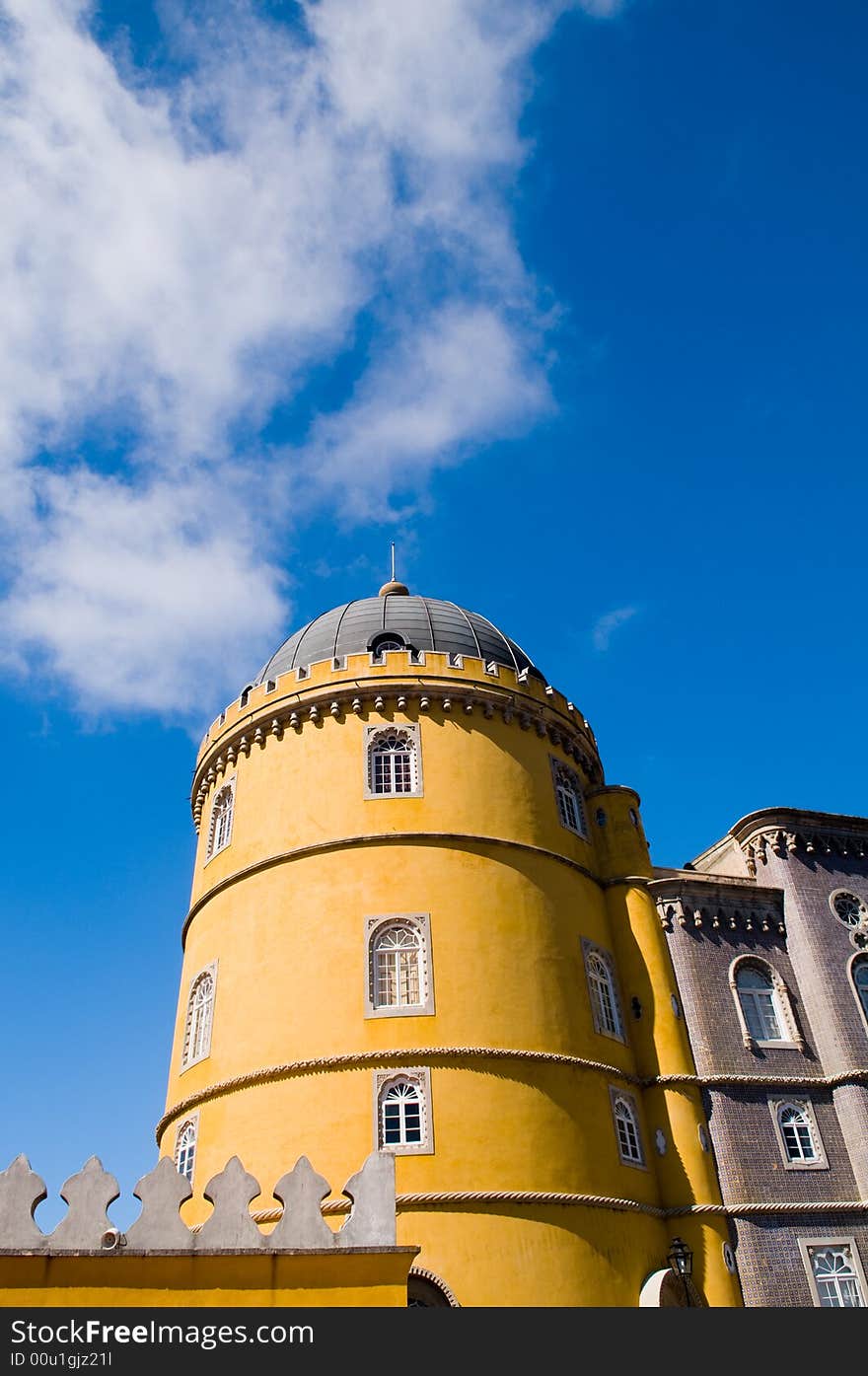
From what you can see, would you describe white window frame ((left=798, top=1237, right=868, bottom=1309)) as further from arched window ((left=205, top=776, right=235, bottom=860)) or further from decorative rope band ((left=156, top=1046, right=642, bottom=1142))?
arched window ((left=205, top=776, right=235, bottom=860))

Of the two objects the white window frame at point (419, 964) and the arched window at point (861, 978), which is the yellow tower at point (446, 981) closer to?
the white window frame at point (419, 964)

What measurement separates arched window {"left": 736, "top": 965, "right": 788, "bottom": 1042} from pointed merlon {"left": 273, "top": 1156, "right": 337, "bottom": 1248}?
55.9 ft

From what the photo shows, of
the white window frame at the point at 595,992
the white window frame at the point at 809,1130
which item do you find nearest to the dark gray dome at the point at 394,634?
the white window frame at the point at 595,992

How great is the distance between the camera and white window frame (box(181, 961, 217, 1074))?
23828 millimetres

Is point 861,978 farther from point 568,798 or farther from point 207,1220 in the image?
point 207,1220

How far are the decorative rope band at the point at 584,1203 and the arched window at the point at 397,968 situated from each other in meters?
3.90

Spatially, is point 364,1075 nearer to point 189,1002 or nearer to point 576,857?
point 189,1002

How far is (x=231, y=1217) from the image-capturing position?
12203 mm

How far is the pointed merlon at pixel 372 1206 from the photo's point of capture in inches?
468

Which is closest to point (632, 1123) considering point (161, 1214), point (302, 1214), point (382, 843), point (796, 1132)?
point (796, 1132)

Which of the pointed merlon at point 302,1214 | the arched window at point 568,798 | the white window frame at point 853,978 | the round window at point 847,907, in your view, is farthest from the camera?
the round window at point 847,907
